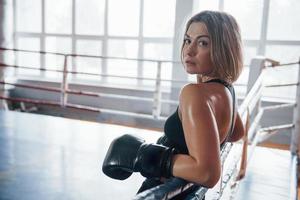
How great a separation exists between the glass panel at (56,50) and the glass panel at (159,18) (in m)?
1.44

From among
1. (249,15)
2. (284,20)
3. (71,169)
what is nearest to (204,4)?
(249,15)

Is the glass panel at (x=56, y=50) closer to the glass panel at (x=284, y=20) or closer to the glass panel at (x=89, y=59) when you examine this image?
the glass panel at (x=89, y=59)

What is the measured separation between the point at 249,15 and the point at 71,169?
3486mm

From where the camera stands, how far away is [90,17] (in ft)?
17.8

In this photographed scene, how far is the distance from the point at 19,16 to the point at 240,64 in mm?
5905

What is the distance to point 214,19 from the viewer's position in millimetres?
721

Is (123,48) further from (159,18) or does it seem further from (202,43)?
(202,43)

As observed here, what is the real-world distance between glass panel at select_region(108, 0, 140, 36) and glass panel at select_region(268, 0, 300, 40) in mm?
1954

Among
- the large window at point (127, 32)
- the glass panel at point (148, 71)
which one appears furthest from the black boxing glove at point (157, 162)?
the glass panel at point (148, 71)

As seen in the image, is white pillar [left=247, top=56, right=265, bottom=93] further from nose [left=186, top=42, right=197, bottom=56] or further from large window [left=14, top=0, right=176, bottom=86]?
large window [left=14, top=0, right=176, bottom=86]

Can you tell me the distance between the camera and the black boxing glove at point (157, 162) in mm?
627

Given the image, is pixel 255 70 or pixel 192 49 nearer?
pixel 192 49

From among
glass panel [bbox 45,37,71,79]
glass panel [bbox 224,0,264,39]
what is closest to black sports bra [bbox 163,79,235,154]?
glass panel [bbox 224,0,264,39]

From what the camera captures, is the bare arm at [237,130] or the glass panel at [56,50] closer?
the bare arm at [237,130]
